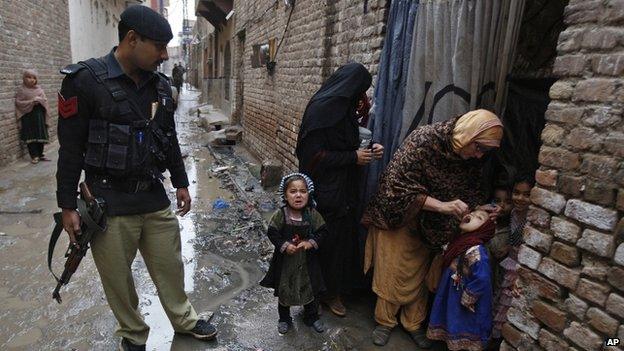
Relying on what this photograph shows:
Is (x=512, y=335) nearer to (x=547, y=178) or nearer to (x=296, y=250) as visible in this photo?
(x=547, y=178)

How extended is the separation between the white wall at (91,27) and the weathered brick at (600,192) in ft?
43.0

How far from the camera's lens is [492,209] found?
100 inches

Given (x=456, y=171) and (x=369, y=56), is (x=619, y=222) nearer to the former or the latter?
(x=456, y=171)

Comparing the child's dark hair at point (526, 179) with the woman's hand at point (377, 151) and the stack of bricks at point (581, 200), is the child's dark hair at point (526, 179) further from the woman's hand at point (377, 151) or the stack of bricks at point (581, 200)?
the woman's hand at point (377, 151)

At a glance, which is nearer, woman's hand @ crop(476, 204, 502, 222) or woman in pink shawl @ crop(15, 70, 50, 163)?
woman's hand @ crop(476, 204, 502, 222)

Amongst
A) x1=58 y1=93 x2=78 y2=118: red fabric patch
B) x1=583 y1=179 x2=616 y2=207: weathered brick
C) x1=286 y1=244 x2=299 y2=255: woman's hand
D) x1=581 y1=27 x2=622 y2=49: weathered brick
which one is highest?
x1=581 y1=27 x2=622 y2=49: weathered brick

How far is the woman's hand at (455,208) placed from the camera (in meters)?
2.47

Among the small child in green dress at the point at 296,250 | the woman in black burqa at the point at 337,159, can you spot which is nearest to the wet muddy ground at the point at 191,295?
the small child in green dress at the point at 296,250

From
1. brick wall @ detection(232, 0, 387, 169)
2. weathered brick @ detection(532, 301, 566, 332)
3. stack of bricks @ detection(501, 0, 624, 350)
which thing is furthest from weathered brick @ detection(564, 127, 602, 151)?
brick wall @ detection(232, 0, 387, 169)

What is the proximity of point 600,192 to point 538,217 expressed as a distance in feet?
1.15

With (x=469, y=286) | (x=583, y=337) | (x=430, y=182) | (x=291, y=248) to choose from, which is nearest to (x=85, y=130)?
(x=291, y=248)

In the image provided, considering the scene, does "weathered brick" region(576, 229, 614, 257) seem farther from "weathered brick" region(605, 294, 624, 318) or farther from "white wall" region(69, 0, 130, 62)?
"white wall" region(69, 0, 130, 62)

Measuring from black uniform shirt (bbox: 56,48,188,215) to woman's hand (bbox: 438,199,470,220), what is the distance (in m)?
1.73

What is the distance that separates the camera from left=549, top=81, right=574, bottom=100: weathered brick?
1.90 m
